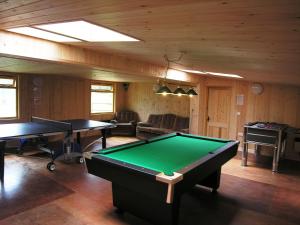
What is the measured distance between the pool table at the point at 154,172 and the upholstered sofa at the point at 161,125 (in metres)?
4.29

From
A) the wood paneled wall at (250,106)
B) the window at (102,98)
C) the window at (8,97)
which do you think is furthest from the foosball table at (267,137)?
the window at (8,97)

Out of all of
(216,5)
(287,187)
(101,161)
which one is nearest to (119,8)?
(216,5)

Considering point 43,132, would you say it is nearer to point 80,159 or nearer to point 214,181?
point 80,159

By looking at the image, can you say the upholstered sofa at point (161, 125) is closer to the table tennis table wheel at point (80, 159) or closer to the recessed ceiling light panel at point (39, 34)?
the table tennis table wheel at point (80, 159)

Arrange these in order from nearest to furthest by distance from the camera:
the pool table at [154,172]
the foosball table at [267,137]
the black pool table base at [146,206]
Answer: the pool table at [154,172] → the black pool table base at [146,206] → the foosball table at [267,137]

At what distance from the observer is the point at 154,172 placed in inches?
98.0

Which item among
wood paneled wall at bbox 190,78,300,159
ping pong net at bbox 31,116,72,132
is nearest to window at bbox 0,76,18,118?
ping pong net at bbox 31,116,72,132

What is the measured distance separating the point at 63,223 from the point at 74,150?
3.11 metres

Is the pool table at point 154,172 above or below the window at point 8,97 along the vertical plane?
below

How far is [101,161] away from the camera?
292cm

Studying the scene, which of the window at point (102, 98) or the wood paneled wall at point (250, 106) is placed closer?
the wood paneled wall at point (250, 106)

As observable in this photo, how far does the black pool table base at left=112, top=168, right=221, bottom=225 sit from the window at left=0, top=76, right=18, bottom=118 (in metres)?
5.00

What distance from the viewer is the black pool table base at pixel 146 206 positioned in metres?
2.86

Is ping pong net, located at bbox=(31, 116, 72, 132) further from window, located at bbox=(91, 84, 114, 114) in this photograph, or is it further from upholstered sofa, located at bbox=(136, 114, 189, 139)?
upholstered sofa, located at bbox=(136, 114, 189, 139)
